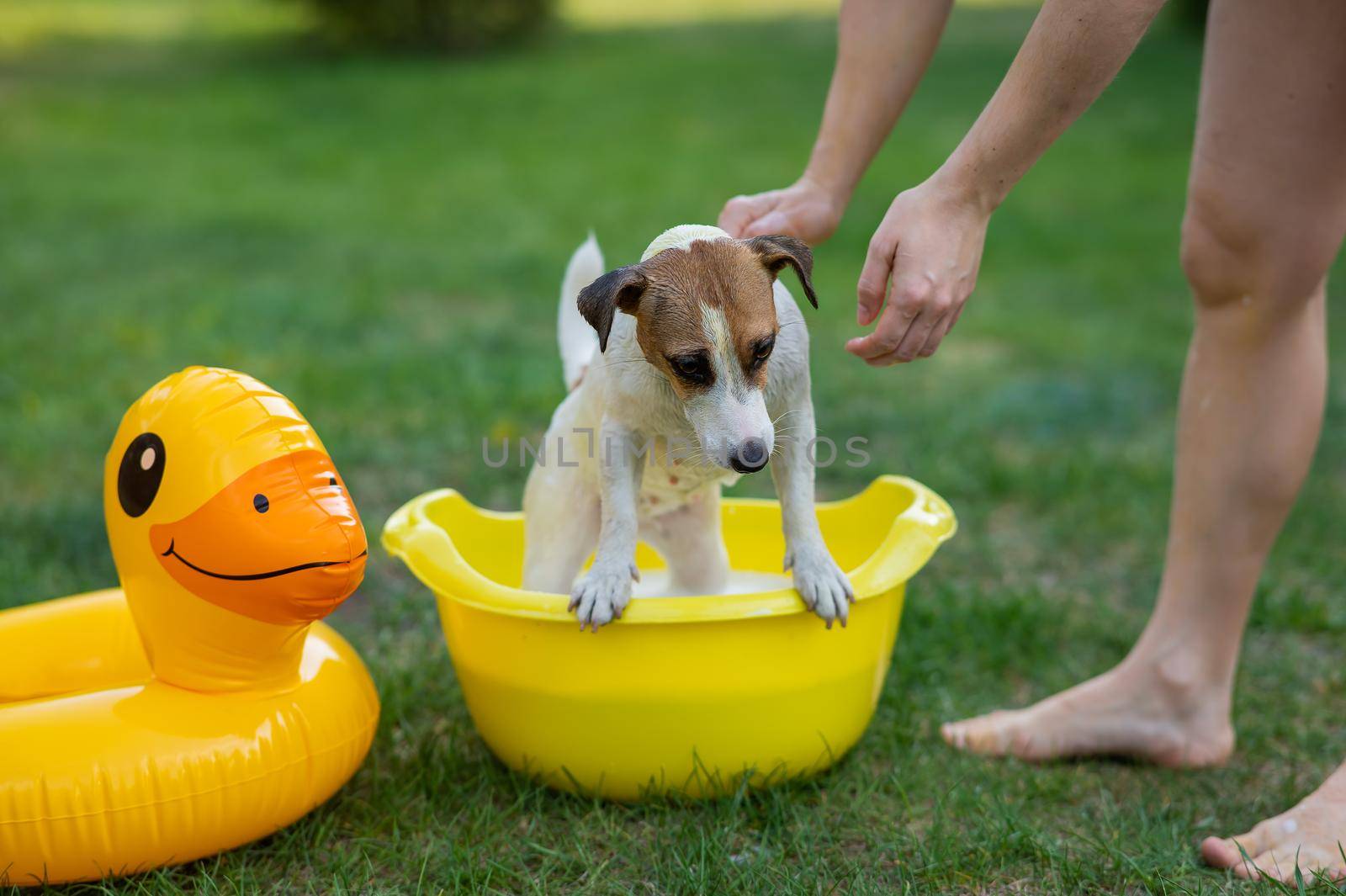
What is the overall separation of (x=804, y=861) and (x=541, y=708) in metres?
0.54

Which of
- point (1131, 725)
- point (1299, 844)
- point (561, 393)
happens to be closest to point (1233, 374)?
point (1131, 725)

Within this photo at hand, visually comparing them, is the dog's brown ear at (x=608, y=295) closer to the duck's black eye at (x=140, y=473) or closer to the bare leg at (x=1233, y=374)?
the duck's black eye at (x=140, y=473)

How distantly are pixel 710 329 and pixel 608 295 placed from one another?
169mm

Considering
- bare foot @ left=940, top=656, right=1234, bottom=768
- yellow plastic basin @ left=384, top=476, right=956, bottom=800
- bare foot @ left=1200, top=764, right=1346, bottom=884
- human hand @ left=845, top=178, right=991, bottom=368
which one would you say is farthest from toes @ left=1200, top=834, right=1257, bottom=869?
human hand @ left=845, top=178, right=991, bottom=368

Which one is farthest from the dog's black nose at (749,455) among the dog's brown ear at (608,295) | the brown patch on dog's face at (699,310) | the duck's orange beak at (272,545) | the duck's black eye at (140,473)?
the duck's black eye at (140,473)

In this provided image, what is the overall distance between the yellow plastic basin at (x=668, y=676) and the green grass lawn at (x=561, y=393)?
89 millimetres

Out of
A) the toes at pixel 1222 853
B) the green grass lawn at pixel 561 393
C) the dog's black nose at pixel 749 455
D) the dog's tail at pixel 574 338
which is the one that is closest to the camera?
the dog's black nose at pixel 749 455

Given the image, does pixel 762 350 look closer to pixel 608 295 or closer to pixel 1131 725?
pixel 608 295

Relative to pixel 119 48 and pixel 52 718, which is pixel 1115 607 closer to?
pixel 52 718

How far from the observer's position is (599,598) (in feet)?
6.81

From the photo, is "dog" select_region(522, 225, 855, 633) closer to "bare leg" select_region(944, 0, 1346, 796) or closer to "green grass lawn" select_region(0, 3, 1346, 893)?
"green grass lawn" select_region(0, 3, 1346, 893)

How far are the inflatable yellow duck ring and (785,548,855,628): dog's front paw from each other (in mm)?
773

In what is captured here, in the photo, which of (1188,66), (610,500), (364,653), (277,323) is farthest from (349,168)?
(1188,66)

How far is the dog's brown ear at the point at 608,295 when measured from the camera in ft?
6.26
